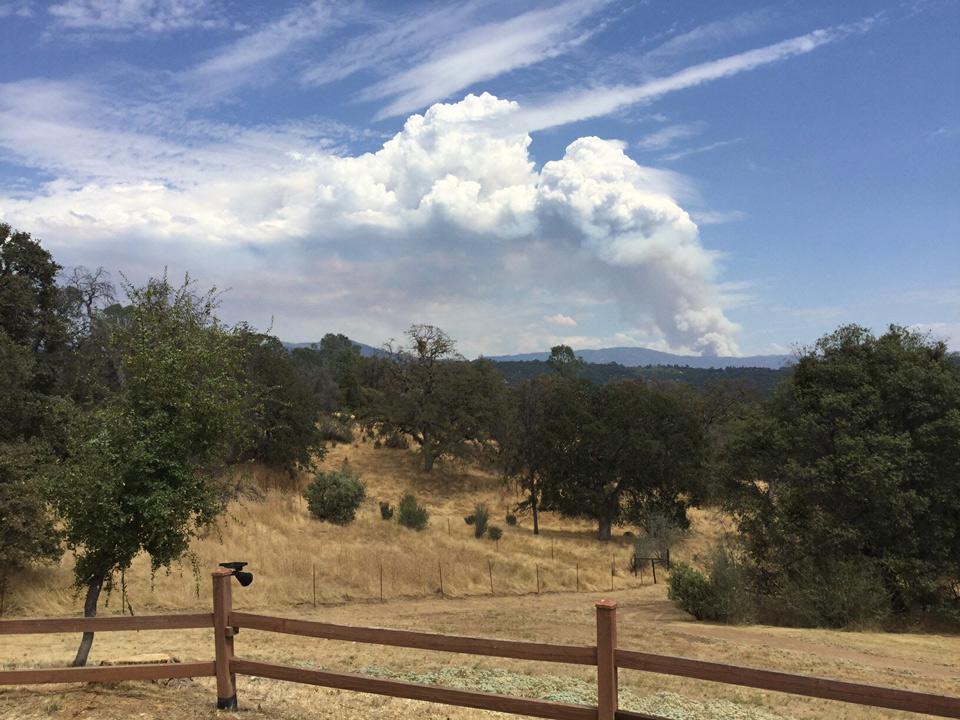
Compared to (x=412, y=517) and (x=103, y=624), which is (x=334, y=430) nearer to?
(x=412, y=517)

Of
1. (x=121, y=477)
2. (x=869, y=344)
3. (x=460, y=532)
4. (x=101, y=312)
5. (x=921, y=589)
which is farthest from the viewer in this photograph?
(x=101, y=312)

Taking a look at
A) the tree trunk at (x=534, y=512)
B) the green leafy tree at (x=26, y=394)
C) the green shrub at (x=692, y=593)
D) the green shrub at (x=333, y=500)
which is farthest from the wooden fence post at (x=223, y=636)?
the tree trunk at (x=534, y=512)

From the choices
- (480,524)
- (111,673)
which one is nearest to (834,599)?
(480,524)

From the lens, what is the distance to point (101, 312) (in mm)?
38312

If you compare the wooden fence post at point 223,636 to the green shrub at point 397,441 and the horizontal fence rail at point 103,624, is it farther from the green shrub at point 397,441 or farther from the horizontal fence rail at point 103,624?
the green shrub at point 397,441

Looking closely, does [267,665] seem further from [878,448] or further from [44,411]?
[44,411]

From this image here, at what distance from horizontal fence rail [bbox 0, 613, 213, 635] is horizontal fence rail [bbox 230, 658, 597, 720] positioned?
0.63 m

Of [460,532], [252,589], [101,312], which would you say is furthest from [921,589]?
[101,312]

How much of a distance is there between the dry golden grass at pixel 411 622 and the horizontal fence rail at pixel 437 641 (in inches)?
46.6

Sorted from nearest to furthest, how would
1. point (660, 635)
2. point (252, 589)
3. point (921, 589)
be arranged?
point (660, 635) → point (252, 589) → point (921, 589)

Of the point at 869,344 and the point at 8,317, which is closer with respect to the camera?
the point at 869,344

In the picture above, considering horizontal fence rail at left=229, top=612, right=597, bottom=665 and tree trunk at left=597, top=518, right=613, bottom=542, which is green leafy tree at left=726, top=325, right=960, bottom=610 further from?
horizontal fence rail at left=229, top=612, right=597, bottom=665

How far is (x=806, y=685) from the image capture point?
Answer: 4852 mm

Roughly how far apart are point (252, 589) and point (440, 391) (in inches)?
1083
